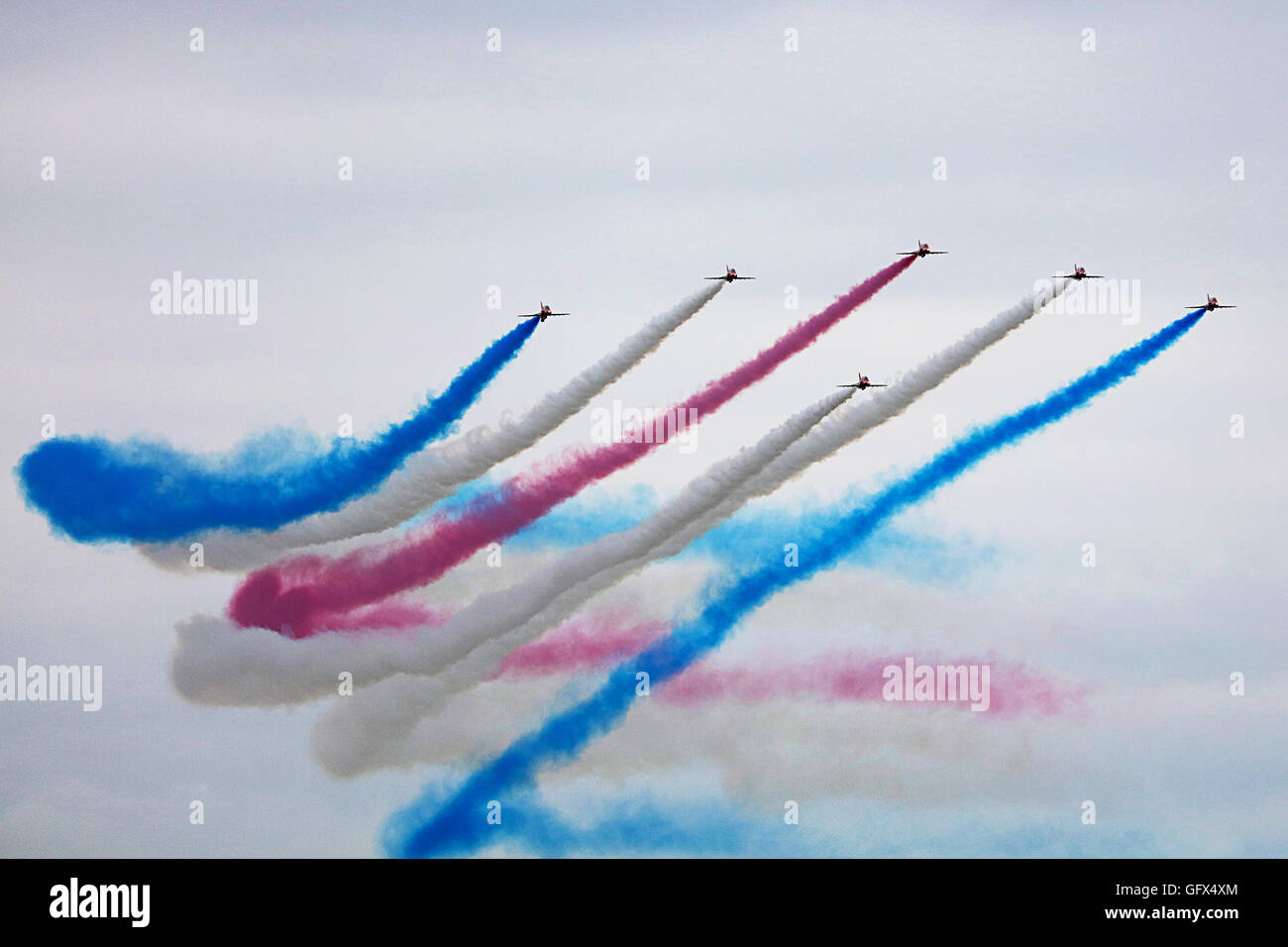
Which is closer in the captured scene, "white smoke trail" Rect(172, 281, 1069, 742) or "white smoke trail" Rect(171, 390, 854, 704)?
"white smoke trail" Rect(172, 281, 1069, 742)

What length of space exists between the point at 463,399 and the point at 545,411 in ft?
10.9

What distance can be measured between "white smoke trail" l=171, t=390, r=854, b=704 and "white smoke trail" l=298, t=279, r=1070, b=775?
0.06 meters

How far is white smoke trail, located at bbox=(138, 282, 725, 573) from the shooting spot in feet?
202

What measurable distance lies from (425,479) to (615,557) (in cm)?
778

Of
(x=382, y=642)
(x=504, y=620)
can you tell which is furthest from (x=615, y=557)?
(x=382, y=642)

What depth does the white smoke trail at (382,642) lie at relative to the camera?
62.5 m

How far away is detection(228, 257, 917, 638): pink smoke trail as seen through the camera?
60906 millimetres

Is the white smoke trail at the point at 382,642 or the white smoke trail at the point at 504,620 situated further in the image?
the white smoke trail at the point at 382,642

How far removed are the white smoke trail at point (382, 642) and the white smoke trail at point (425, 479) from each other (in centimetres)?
337

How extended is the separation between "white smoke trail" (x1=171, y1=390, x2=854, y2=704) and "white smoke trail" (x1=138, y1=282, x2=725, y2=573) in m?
3.37

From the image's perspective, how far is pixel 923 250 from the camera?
2341 inches
